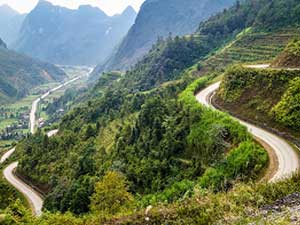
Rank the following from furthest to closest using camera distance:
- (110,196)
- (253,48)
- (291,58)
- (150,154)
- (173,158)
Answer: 1. (253,48)
2. (291,58)
3. (150,154)
4. (173,158)
5. (110,196)

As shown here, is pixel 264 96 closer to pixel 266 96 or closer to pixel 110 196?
pixel 266 96

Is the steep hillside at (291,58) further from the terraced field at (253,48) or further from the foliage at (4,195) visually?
the foliage at (4,195)

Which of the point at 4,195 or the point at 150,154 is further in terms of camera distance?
the point at 4,195

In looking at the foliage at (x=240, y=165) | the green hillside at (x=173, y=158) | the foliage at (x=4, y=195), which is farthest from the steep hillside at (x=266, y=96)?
the foliage at (x=4, y=195)

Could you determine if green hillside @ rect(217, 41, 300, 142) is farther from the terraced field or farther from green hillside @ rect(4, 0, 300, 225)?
the terraced field

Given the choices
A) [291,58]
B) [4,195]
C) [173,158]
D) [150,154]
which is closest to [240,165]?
[173,158]

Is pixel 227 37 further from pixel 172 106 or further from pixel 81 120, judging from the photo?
pixel 172 106

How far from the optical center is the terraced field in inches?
3089

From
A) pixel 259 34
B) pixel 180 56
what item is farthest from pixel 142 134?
pixel 180 56

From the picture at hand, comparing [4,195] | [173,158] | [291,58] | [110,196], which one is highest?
[291,58]

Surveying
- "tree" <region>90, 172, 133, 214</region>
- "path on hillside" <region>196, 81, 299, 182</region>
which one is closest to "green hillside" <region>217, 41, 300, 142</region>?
"path on hillside" <region>196, 81, 299, 182</region>

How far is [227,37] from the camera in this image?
11825 cm

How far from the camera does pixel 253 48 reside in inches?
3359

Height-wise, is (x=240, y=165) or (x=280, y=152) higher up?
(x=280, y=152)
